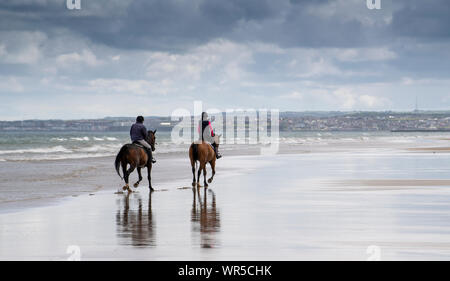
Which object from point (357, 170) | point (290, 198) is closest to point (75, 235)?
point (290, 198)

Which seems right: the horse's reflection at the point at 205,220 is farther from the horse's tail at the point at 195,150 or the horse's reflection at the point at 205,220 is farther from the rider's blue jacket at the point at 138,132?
the rider's blue jacket at the point at 138,132

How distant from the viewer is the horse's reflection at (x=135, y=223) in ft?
37.7

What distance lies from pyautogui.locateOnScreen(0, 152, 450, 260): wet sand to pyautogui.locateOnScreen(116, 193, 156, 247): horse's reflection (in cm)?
2

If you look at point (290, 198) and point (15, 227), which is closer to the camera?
point (15, 227)

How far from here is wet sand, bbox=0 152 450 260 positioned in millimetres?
10406

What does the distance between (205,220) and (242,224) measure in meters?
0.96

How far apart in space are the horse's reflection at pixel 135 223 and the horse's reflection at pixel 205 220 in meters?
0.83

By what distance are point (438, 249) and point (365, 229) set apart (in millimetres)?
2161

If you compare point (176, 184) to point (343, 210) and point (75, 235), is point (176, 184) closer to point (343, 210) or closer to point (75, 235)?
point (343, 210)

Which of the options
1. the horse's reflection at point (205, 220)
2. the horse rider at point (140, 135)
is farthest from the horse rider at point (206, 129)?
the horse's reflection at point (205, 220)

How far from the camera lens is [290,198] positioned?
18219 millimetres

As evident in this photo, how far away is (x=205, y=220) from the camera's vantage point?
554 inches

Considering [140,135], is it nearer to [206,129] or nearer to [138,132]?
[138,132]
